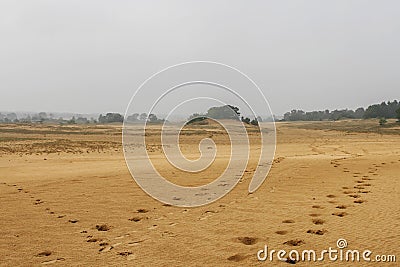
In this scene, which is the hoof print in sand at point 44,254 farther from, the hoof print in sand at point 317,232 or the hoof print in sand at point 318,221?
the hoof print in sand at point 318,221

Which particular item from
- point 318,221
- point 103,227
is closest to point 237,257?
point 318,221

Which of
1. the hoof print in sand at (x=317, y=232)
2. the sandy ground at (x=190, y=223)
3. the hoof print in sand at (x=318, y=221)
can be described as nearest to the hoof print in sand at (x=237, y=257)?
the sandy ground at (x=190, y=223)

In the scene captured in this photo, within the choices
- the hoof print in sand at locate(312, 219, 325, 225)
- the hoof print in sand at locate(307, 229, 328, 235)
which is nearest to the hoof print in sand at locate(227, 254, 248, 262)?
the hoof print in sand at locate(307, 229, 328, 235)

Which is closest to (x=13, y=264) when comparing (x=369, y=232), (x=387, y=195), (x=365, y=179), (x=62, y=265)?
(x=62, y=265)

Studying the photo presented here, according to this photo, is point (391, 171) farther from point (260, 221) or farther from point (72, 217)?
point (72, 217)

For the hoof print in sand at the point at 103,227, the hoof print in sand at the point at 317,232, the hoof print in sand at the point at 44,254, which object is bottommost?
the hoof print in sand at the point at 44,254

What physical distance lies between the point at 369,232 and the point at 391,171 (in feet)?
32.3

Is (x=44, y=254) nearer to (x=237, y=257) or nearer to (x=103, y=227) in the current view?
(x=103, y=227)

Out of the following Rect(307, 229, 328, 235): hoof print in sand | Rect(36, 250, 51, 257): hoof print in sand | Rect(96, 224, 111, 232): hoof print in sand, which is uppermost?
Rect(307, 229, 328, 235): hoof print in sand

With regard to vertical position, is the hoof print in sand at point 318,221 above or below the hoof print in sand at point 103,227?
above

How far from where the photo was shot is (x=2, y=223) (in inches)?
314

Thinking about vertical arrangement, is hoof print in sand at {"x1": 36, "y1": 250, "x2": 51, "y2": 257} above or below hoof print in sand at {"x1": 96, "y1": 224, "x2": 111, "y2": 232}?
below

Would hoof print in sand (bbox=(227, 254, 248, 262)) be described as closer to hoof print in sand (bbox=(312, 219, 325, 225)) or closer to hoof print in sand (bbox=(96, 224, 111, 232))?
hoof print in sand (bbox=(312, 219, 325, 225))

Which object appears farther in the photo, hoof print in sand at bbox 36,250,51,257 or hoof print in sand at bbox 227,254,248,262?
hoof print in sand at bbox 36,250,51,257
